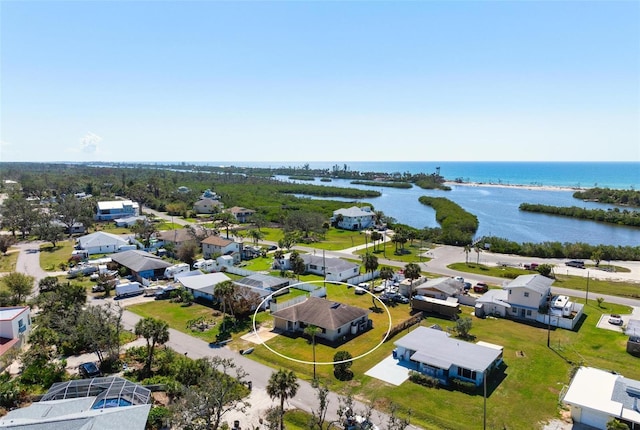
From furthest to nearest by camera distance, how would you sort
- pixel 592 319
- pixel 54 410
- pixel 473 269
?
pixel 473 269, pixel 592 319, pixel 54 410

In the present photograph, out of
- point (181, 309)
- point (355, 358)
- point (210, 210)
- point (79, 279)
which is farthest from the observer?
point (210, 210)

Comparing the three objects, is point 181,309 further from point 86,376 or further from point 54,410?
point 54,410

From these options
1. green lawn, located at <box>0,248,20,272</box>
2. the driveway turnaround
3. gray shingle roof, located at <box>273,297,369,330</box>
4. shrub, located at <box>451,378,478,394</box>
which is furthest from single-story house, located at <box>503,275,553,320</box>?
green lawn, located at <box>0,248,20,272</box>

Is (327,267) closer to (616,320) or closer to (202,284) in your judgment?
(202,284)

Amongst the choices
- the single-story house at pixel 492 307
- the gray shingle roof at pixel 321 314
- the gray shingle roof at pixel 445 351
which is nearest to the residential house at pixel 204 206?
the gray shingle roof at pixel 321 314

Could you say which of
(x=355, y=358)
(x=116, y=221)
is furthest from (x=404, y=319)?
(x=116, y=221)

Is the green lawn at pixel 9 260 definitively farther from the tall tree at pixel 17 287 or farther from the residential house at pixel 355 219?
the residential house at pixel 355 219

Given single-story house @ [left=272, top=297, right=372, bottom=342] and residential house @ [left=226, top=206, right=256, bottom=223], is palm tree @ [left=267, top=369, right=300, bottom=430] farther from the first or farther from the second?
residential house @ [left=226, top=206, right=256, bottom=223]
